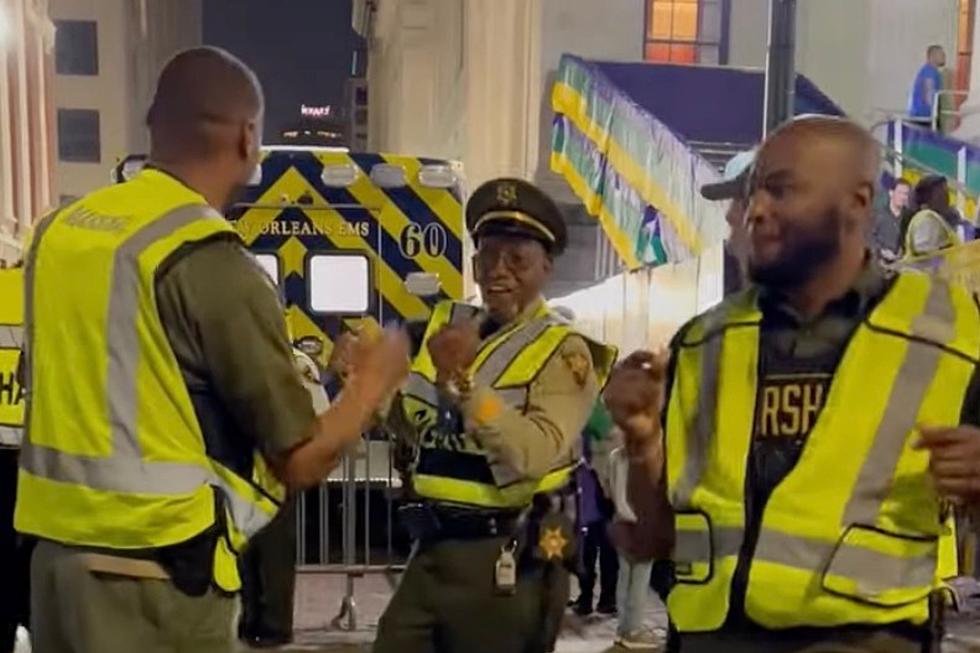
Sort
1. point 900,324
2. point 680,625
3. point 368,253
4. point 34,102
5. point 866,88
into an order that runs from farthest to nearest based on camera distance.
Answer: point 34,102 → point 866,88 → point 368,253 → point 680,625 → point 900,324

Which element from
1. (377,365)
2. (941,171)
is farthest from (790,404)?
(941,171)

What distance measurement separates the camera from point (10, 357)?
4793mm

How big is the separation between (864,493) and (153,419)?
1.30 m

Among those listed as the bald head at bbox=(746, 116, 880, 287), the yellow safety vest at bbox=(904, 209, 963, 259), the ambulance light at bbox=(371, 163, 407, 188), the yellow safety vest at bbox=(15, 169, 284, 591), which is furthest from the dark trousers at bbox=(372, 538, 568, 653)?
the ambulance light at bbox=(371, 163, 407, 188)

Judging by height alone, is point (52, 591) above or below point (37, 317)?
below

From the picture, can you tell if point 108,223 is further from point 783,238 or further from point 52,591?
point 783,238

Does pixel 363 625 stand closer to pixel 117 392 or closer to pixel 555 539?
pixel 555 539

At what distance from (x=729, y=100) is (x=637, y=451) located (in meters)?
12.3

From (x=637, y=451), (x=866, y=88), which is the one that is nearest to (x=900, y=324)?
(x=637, y=451)

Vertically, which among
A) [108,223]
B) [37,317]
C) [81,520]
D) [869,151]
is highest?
[869,151]

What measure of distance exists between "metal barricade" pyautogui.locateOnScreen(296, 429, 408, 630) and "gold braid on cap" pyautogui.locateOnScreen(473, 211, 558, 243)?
11.0 ft

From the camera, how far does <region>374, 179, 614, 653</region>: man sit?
10.8 feet

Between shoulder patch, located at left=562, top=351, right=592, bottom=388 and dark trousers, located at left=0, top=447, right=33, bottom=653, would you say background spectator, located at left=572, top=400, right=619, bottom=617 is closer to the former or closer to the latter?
dark trousers, located at left=0, top=447, right=33, bottom=653

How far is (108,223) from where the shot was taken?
8.05 ft
